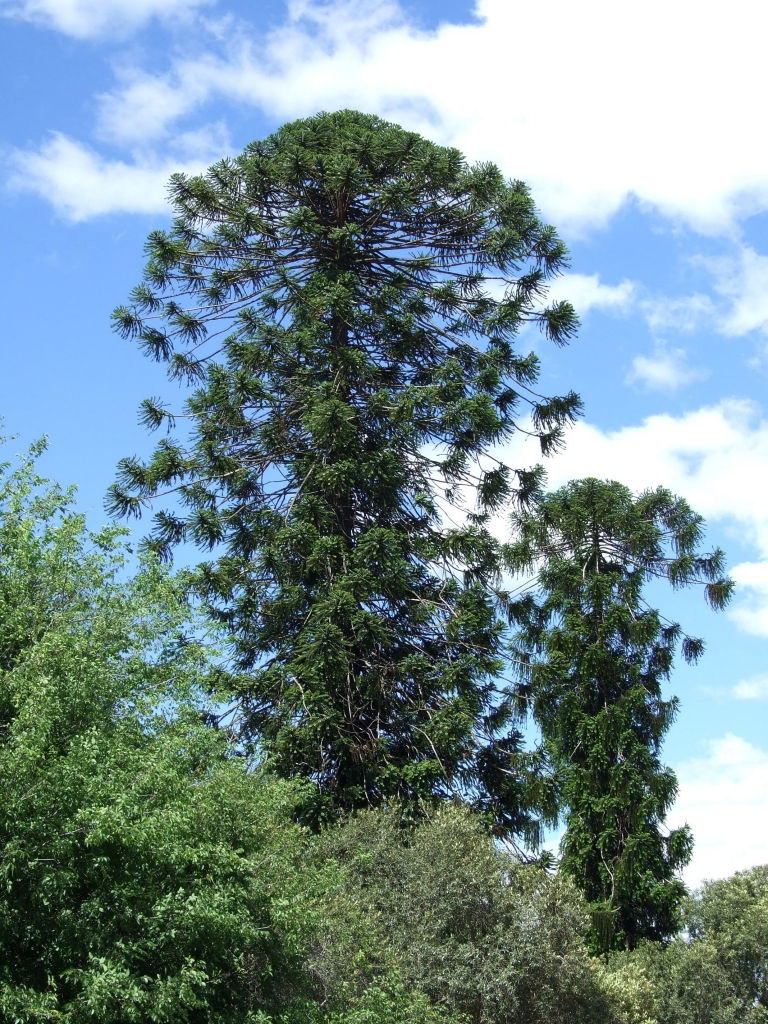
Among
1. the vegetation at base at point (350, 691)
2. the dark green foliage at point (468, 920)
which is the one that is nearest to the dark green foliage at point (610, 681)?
the vegetation at base at point (350, 691)

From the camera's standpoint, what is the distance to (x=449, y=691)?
20.8 metres

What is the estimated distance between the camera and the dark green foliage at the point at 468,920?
15375 millimetres

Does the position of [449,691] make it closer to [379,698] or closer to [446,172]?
[379,698]

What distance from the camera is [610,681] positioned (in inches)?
1067

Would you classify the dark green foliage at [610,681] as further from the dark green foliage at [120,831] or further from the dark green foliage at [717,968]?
the dark green foliage at [120,831]

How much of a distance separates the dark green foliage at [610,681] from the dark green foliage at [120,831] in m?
10.6

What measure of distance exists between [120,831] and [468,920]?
6623mm

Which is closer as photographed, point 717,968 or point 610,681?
point 717,968

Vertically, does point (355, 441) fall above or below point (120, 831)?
above

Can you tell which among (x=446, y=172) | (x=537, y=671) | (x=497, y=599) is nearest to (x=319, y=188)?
(x=446, y=172)

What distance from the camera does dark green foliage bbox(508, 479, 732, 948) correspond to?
24.9 metres

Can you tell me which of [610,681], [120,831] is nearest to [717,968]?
[610,681]

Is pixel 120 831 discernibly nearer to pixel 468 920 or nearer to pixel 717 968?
pixel 468 920

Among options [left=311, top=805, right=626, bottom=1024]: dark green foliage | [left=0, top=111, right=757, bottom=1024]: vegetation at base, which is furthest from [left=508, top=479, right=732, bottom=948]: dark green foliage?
[left=311, top=805, right=626, bottom=1024]: dark green foliage
